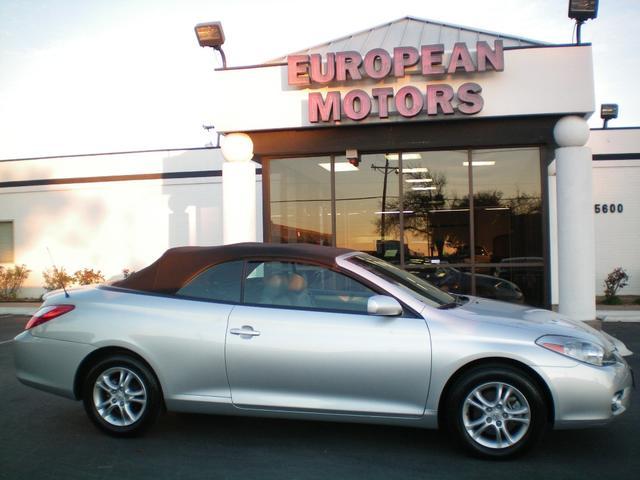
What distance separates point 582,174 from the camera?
33.0 feet

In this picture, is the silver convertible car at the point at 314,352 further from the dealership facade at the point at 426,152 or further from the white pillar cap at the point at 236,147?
the white pillar cap at the point at 236,147

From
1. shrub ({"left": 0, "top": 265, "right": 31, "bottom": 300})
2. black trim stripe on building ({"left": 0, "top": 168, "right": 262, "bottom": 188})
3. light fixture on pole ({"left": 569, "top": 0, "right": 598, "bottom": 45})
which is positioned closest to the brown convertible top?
light fixture on pole ({"left": 569, "top": 0, "right": 598, "bottom": 45})

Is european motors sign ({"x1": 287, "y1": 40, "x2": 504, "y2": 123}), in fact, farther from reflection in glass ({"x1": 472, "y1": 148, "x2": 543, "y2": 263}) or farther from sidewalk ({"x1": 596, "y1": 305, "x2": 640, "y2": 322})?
sidewalk ({"x1": 596, "y1": 305, "x2": 640, "y2": 322})

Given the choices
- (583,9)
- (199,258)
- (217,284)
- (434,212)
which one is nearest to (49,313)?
(199,258)

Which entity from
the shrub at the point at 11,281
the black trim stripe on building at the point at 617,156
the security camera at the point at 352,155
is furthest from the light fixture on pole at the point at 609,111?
the shrub at the point at 11,281

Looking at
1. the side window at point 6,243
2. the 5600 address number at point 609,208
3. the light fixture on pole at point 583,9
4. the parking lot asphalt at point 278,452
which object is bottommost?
the parking lot asphalt at point 278,452

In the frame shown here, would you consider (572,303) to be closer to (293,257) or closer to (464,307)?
(464,307)

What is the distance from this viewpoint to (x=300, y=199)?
12.1 metres

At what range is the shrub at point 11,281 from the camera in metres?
17.7

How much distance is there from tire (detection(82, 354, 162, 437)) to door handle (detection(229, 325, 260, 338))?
80 centimetres

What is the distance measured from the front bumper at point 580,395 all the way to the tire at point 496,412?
0.37ft

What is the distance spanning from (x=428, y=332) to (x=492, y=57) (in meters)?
7.17

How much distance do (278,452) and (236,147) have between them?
7528mm

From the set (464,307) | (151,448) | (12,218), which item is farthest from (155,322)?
(12,218)
